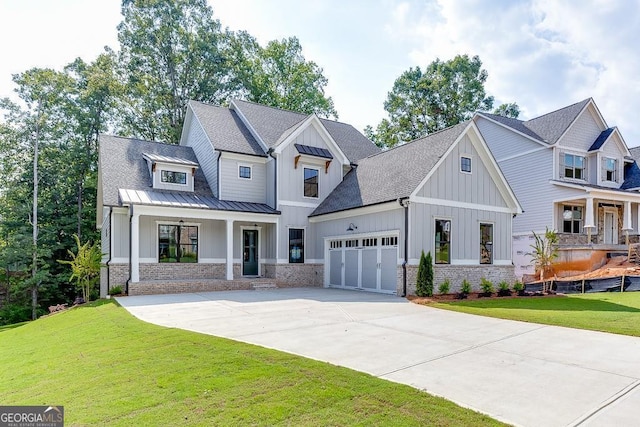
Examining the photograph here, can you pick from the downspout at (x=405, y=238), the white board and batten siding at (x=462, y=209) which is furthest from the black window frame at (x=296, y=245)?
the white board and batten siding at (x=462, y=209)

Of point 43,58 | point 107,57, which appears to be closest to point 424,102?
point 107,57

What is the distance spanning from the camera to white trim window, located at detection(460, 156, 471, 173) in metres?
15.7

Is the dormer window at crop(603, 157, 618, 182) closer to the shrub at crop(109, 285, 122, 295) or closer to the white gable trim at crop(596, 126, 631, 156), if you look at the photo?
the white gable trim at crop(596, 126, 631, 156)

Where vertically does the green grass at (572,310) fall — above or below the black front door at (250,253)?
below

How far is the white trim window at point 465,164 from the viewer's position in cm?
1572

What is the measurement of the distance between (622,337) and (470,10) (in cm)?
848

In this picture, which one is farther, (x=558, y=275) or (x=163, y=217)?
(x=558, y=275)

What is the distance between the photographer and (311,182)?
19203 millimetres

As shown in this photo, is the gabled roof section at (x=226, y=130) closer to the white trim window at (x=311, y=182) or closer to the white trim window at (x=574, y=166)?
the white trim window at (x=311, y=182)

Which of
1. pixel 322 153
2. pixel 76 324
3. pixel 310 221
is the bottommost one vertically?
pixel 76 324

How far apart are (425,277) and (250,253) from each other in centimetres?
849

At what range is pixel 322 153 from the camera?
1902cm

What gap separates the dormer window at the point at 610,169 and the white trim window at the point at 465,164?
44.2 ft

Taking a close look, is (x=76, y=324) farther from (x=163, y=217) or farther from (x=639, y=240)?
(x=639, y=240)
